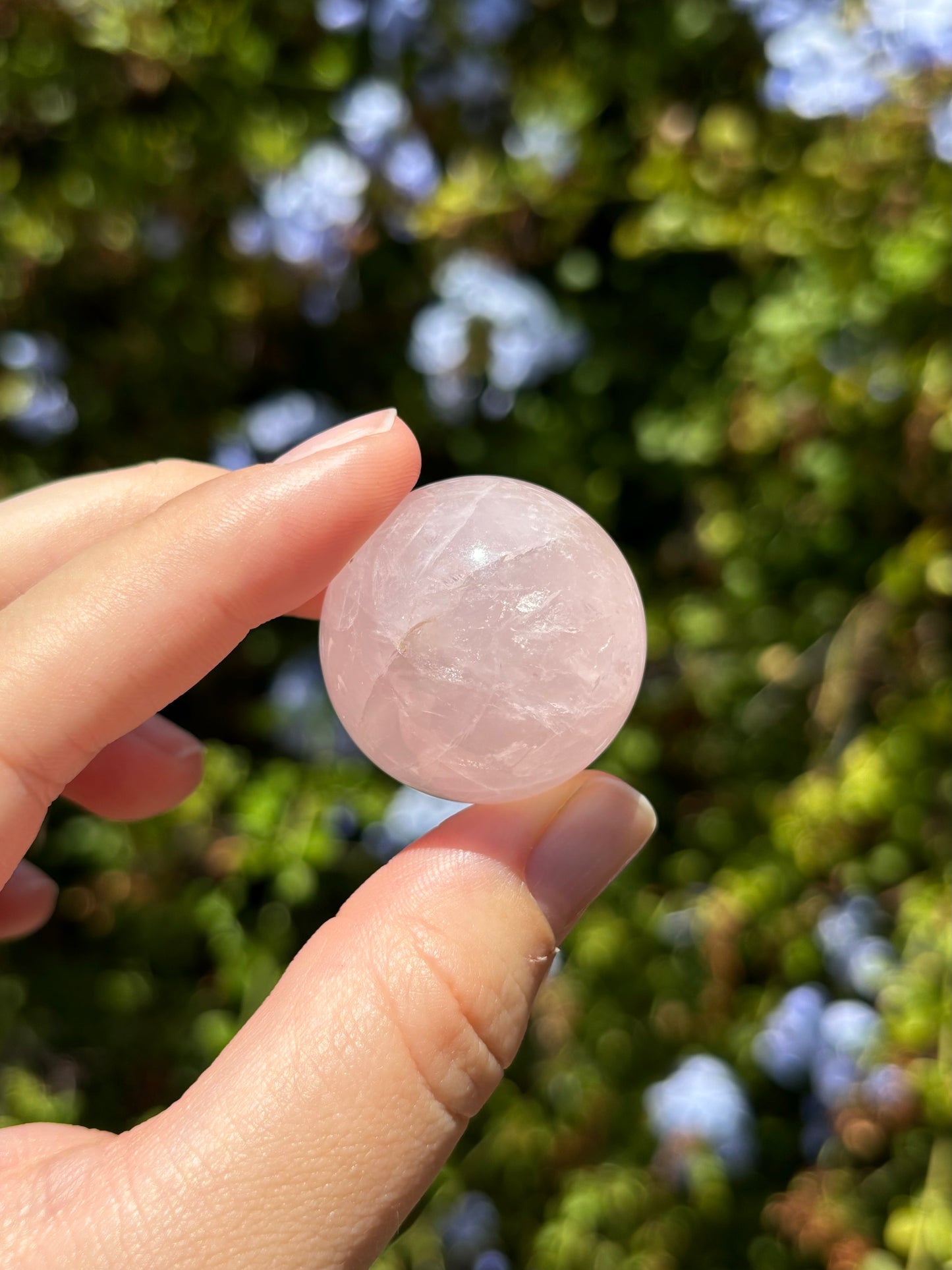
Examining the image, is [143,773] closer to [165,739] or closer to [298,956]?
[165,739]

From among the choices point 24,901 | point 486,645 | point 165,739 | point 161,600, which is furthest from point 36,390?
point 486,645

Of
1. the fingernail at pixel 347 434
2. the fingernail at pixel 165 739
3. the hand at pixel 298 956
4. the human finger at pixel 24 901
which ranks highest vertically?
the fingernail at pixel 347 434

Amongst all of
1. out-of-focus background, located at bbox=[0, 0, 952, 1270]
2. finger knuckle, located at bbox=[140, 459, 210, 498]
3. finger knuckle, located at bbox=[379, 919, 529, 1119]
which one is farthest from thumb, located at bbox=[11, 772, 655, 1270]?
→ out-of-focus background, located at bbox=[0, 0, 952, 1270]

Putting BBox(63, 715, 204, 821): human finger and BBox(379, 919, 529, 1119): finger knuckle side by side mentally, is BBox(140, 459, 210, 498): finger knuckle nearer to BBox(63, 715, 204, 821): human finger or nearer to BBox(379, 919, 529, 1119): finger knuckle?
BBox(63, 715, 204, 821): human finger

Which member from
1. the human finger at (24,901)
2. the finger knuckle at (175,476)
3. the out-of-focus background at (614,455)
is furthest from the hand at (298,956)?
the out-of-focus background at (614,455)

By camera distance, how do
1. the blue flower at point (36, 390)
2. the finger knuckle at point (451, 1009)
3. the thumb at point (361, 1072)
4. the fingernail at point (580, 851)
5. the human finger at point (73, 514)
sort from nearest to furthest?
the thumb at point (361, 1072) < the finger knuckle at point (451, 1009) < the fingernail at point (580, 851) < the human finger at point (73, 514) < the blue flower at point (36, 390)

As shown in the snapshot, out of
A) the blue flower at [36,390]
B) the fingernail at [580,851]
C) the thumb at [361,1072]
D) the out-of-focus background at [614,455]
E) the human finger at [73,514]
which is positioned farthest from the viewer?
the blue flower at [36,390]

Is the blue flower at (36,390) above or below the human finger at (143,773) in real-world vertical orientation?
above

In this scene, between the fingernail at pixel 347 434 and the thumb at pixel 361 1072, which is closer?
the thumb at pixel 361 1072

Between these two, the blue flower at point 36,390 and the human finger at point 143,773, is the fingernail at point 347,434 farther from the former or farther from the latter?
the blue flower at point 36,390
